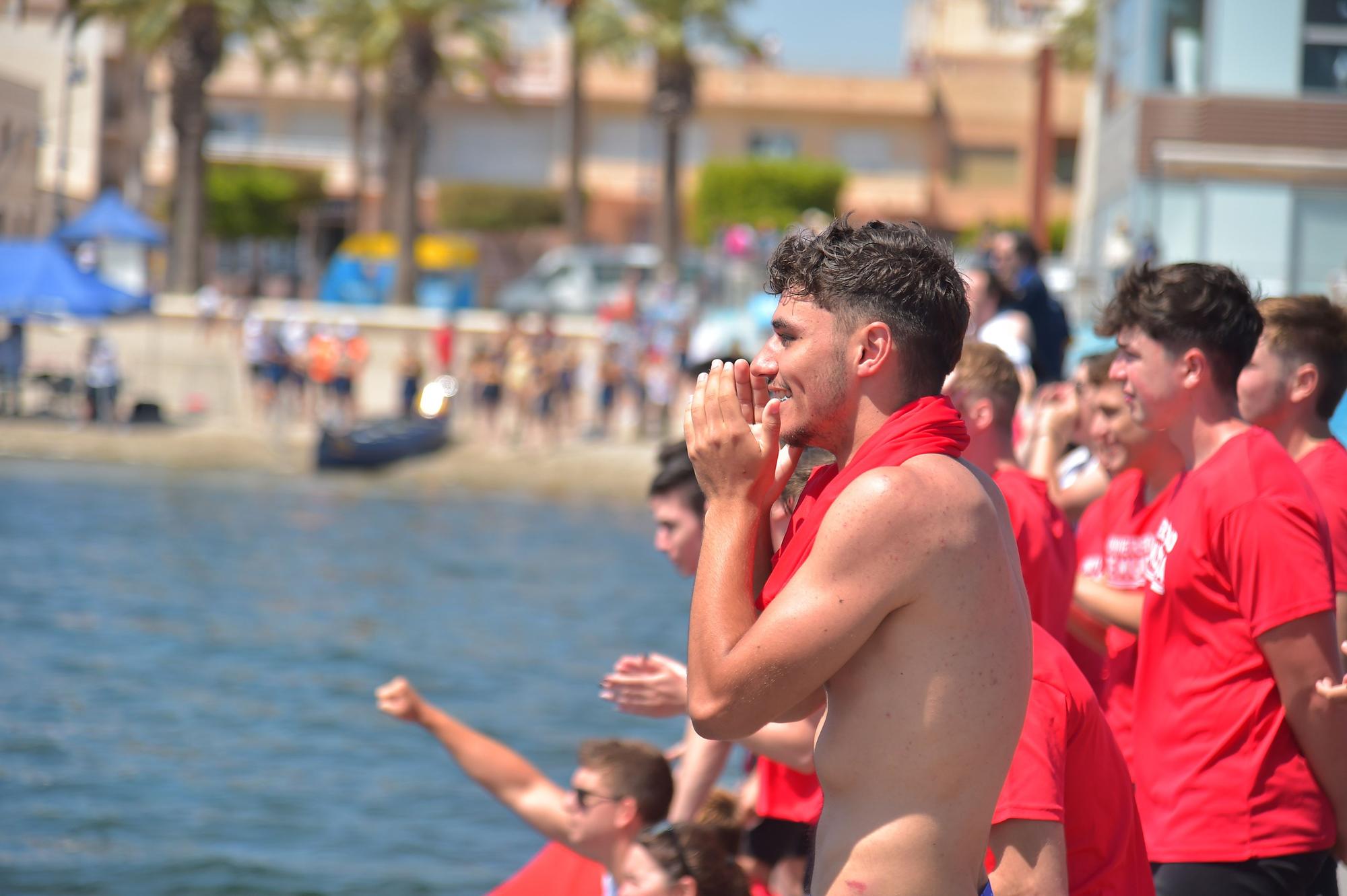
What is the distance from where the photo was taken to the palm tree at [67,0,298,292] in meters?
38.6

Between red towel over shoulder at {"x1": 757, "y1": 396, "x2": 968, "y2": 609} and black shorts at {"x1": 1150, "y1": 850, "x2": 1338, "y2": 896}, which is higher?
red towel over shoulder at {"x1": 757, "y1": 396, "x2": 968, "y2": 609}

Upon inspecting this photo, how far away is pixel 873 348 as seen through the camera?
279 cm

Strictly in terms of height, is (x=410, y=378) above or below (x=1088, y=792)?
below

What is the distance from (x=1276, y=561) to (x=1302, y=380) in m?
0.90

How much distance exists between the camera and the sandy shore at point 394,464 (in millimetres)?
31297

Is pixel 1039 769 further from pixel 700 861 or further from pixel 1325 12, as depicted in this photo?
pixel 1325 12

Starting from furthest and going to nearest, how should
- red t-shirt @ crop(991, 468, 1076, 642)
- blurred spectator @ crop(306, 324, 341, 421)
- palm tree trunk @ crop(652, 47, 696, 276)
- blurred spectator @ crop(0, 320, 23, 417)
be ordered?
palm tree trunk @ crop(652, 47, 696, 276) → blurred spectator @ crop(306, 324, 341, 421) → blurred spectator @ crop(0, 320, 23, 417) → red t-shirt @ crop(991, 468, 1076, 642)

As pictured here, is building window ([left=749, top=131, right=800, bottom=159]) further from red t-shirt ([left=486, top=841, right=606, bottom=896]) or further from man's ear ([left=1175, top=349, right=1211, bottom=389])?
man's ear ([left=1175, top=349, right=1211, bottom=389])

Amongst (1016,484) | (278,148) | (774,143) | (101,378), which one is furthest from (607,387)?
(278,148)

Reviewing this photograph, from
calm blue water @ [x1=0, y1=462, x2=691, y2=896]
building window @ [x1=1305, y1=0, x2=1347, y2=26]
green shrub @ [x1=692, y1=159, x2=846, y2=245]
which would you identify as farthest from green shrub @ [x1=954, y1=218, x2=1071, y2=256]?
building window @ [x1=1305, y1=0, x2=1347, y2=26]

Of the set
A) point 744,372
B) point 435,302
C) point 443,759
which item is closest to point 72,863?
point 443,759

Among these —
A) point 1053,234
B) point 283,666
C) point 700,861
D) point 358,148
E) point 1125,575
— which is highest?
point 358,148

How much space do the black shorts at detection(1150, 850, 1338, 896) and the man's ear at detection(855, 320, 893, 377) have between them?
5.45 ft

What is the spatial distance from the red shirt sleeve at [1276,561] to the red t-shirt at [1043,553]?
0.55 meters
